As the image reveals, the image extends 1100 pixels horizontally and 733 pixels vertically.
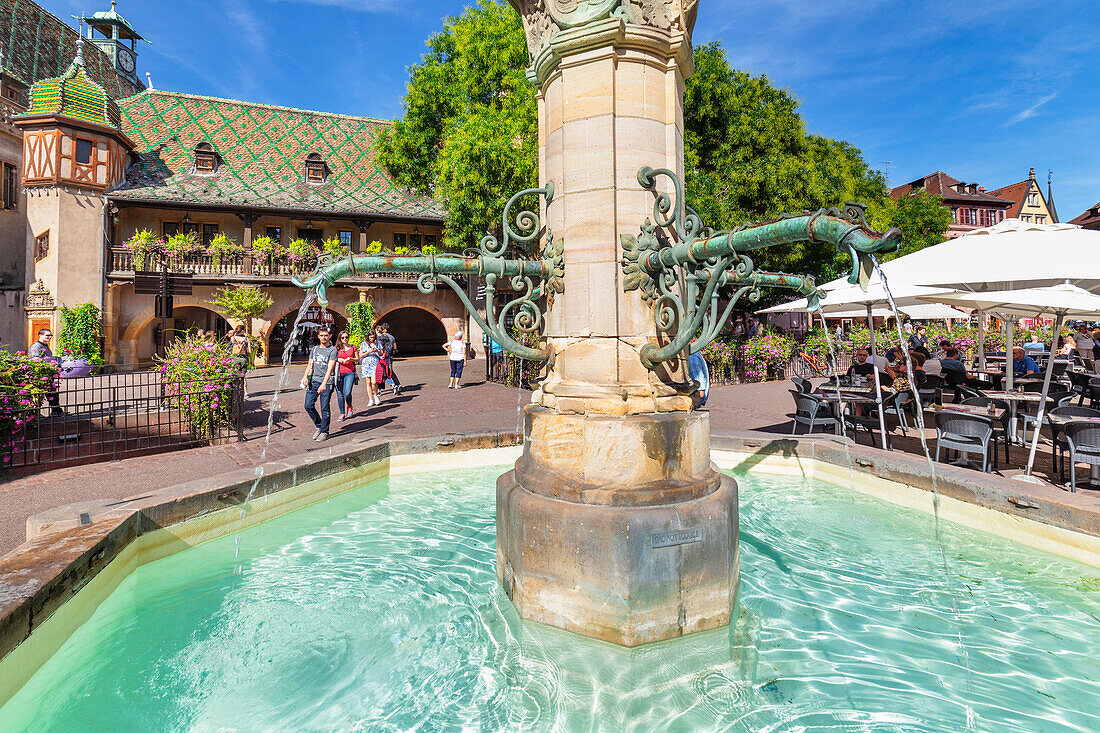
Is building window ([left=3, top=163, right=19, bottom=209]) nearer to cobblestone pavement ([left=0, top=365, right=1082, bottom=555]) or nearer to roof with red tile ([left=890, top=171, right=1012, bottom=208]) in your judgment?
cobblestone pavement ([left=0, top=365, right=1082, bottom=555])

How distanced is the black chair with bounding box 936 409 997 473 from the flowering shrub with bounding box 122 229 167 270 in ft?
90.6

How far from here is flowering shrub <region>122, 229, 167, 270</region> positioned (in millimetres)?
22750

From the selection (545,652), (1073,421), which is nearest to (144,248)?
(545,652)

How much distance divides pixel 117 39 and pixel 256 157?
41288 millimetres

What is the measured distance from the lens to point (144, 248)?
22922 mm

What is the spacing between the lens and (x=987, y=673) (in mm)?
2602

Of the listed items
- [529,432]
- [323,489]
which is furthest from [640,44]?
[323,489]

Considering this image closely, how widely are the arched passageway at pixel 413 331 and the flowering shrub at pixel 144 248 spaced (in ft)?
40.5

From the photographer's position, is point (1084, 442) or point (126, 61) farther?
point (126, 61)

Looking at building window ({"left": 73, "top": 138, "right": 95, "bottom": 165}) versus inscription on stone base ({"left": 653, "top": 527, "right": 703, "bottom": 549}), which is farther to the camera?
building window ({"left": 73, "top": 138, "right": 95, "bottom": 165})

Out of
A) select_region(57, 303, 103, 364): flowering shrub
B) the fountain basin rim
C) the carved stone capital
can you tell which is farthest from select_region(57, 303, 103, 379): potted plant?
the carved stone capital

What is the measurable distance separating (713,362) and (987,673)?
45.4 feet

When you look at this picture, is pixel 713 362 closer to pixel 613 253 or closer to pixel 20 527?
pixel 613 253

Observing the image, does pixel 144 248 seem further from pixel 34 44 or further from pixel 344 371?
pixel 344 371
